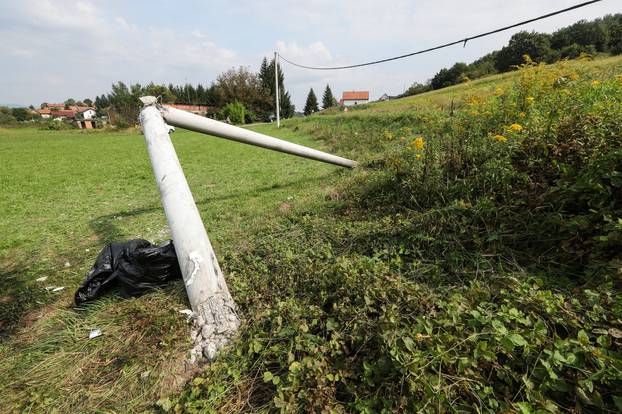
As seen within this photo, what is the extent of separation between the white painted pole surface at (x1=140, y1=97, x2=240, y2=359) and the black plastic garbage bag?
0.39m

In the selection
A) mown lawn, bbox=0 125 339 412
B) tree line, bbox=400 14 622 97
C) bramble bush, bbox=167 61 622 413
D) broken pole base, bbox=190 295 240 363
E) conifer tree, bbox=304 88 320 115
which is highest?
tree line, bbox=400 14 622 97

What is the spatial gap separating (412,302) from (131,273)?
7.57 ft

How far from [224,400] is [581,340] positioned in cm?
178

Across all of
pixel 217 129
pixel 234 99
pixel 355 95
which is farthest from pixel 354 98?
pixel 217 129

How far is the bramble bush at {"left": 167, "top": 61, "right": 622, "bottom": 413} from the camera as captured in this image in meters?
1.23

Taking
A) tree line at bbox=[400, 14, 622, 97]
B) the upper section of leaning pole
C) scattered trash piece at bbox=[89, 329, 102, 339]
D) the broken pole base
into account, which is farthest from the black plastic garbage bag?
tree line at bbox=[400, 14, 622, 97]

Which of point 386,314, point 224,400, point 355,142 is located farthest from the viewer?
point 355,142

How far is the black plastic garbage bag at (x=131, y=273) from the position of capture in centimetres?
237

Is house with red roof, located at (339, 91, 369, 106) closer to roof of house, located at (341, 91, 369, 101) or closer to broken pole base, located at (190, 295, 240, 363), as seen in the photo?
roof of house, located at (341, 91, 369, 101)

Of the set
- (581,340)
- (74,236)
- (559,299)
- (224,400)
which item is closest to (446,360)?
(581,340)

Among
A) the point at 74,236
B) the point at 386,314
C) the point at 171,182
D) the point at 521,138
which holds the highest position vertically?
the point at 521,138

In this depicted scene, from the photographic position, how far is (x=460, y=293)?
1714mm

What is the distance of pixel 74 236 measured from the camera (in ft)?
13.2

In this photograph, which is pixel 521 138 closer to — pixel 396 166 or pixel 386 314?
pixel 396 166
